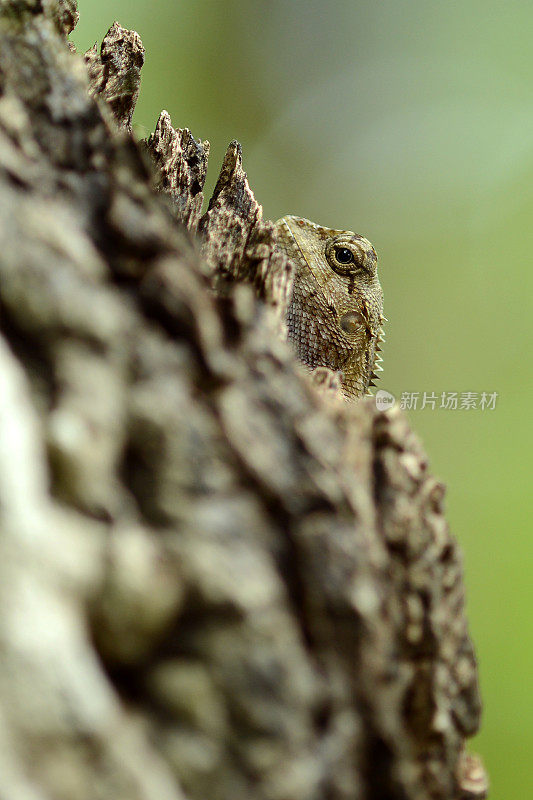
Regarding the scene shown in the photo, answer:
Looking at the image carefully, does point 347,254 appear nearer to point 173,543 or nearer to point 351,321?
point 351,321

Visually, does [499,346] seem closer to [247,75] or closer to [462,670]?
[247,75]

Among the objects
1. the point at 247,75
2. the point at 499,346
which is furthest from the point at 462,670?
the point at 247,75

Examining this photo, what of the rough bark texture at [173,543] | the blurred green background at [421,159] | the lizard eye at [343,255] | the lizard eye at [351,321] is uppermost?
the blurred green background at [421,159]

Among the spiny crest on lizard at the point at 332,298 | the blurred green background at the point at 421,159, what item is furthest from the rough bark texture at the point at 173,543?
the blurred green background at the point at 421,159

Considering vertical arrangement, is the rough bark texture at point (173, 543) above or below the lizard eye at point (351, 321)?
below

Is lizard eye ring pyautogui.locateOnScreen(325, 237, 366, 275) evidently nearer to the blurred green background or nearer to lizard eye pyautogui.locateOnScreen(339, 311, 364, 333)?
lizard eye pyautogui.locateOnScreen(339, 311, 364, 333)

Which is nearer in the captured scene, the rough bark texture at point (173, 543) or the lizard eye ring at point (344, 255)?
the rough bark texture at point (173, 543)

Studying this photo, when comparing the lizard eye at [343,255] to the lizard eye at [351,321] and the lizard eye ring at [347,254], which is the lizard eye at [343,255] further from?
the lizard eye at [351,321]
